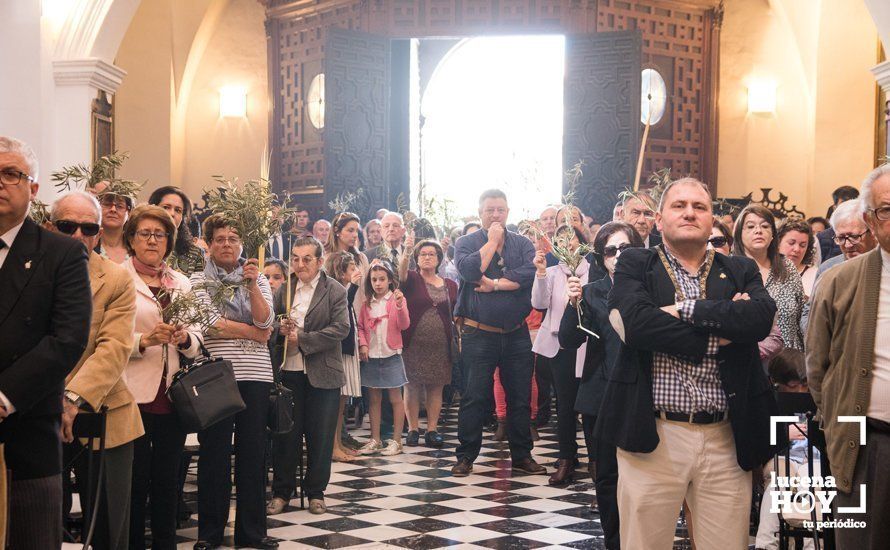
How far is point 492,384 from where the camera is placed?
25.7ft

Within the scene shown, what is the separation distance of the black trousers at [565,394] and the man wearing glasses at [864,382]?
3860mm

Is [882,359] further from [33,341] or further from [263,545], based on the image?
[263,545]

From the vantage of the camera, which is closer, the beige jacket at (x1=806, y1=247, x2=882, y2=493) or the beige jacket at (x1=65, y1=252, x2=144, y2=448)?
the beige jacket at (x1=806, y1=247, x2=882, y2=493)

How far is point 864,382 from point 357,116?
11.3 meters

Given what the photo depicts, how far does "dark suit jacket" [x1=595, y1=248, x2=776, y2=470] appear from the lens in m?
3.60

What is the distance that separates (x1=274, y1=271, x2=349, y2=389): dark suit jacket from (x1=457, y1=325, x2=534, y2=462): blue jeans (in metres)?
1.28

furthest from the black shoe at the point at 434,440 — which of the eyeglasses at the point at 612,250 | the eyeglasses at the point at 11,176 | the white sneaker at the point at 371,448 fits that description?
the eyeglasses at the point at 11,176

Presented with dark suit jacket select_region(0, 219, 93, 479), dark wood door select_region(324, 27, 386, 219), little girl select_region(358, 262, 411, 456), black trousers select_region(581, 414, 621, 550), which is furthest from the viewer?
dark wood door select_region(324, 27, 386, 219)

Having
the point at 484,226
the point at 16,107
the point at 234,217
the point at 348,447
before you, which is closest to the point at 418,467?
the point at 348,447

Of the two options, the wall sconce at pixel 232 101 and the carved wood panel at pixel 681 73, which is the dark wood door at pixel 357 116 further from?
the carved wood panel at pixel 681 73

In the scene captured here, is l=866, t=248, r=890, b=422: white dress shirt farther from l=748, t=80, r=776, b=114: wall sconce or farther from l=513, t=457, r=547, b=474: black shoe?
l=748, t=80, r=776, b=114: wall sconce

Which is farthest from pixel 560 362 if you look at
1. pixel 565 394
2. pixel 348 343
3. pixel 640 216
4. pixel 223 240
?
pixel 223 240

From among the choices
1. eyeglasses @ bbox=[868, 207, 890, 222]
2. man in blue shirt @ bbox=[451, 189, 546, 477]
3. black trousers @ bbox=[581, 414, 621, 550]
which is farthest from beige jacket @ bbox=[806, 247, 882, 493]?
man in blue shirt @ bbox=[451, 189, 546, 477]

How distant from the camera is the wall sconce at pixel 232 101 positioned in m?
15.5
